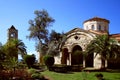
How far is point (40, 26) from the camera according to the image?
57.3 meters

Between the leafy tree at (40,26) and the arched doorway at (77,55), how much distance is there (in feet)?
27.8

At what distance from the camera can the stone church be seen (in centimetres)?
4903

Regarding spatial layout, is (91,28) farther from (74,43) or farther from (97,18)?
(74,43)

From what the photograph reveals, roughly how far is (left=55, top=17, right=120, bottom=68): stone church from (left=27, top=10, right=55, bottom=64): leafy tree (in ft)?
22.0

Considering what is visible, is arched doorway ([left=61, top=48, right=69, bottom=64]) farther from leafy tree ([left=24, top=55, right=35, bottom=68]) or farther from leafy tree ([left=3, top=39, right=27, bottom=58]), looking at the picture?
leafy tree ([left=24, top=55, right=35, bottom=68])

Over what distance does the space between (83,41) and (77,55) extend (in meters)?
3.09

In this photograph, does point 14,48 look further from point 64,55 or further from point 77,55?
point 77,55

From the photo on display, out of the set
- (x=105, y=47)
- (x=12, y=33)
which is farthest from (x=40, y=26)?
(x=105, y=47)

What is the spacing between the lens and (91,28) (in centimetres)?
5522

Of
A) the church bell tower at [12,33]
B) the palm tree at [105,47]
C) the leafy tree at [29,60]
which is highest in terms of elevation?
the church bell tower at [12,33]

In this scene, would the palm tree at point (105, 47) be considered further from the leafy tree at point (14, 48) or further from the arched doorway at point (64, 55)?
the leafy tree at point (14, 48)

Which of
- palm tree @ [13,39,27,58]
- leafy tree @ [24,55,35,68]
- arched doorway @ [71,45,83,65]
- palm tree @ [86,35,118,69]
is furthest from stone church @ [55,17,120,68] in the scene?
leafy tree @ [24,55,35,68]

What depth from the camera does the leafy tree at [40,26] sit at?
5684 cm

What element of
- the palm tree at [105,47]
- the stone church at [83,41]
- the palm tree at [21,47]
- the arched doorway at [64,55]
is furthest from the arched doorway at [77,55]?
the palm tree at [21,47]
